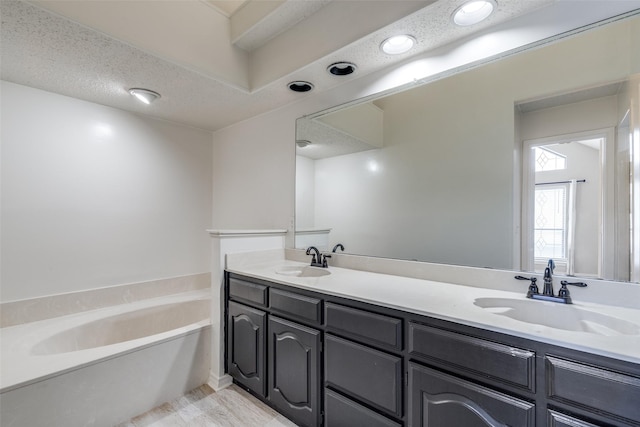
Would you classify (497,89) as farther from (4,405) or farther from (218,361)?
(4,405)

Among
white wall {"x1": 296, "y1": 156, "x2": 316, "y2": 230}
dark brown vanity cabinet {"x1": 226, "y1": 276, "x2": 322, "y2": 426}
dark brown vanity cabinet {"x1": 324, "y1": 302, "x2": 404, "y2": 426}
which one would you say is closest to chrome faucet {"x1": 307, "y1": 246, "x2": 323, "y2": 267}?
white wall {"x1": 296, "y1": 156, "x2": 316, "y2": 230}

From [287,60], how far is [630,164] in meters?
2.04

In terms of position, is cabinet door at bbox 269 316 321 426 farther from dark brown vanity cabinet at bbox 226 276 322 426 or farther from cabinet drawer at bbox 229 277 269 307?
cabinet drawer at bbox 229 277 269 307

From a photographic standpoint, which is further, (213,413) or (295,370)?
(213,413)

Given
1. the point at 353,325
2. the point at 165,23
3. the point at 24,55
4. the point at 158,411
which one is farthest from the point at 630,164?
the point at 24,55

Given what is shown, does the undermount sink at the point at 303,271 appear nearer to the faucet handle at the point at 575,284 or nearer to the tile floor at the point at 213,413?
the tile floor at the point at 213,413

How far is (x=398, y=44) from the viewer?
5.76 feet

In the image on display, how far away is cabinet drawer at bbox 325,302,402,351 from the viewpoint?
1271 millimetres

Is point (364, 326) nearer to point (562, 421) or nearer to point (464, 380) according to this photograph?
point (464, 380)

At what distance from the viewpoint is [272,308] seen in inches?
72.9

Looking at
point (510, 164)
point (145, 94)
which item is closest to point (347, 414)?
point (510, 164)

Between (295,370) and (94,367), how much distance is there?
1.25 m

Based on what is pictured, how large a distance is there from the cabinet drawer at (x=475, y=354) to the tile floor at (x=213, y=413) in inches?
45.0

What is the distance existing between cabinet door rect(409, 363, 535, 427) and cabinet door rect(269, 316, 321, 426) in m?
0.56
